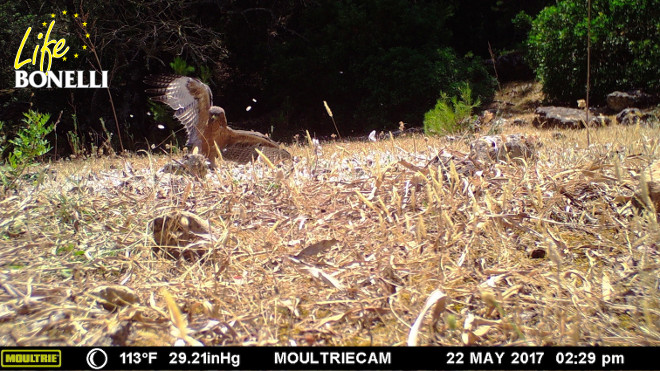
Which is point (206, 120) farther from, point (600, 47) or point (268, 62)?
point (268, 62)

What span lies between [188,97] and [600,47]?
8.52 m

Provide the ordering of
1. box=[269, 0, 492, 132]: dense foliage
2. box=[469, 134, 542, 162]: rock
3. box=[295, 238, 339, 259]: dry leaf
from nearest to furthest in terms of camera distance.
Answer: box=[295, 238, 339, 259]: dry leaf
box=[469, 134, 542, 162]: rock
box=[269, 0, 492, 132]: dense foliage

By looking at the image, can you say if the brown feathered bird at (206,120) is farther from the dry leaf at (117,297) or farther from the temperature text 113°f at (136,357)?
the temperature text 113°f at (136,357)

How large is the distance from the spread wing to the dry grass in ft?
6.39

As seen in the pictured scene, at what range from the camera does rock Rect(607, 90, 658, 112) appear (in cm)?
830

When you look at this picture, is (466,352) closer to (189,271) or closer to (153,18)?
(189,271)

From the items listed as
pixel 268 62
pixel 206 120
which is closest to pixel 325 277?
pixel 206 120

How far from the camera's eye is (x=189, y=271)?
4.15ft

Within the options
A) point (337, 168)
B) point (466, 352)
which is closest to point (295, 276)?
point (466, 352)

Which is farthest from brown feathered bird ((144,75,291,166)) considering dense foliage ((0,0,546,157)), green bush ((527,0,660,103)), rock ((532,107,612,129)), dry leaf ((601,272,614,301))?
green bush ((527,0,660,103))

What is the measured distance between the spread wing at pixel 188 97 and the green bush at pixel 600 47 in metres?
7.92

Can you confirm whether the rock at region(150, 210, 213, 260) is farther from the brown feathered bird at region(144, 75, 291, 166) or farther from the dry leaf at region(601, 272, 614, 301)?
the brown feathered bird at region(144, 75, 291, 166)

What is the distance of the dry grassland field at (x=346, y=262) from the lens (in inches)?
40.3

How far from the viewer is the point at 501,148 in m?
2.18
